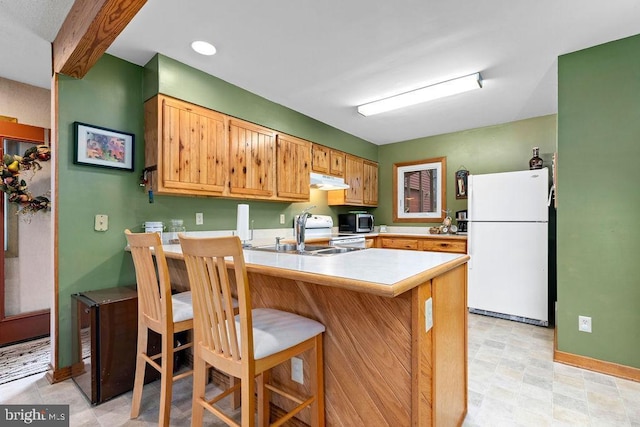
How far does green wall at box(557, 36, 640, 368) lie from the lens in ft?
7.14

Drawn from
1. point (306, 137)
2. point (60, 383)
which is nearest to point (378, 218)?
point (306, 137)

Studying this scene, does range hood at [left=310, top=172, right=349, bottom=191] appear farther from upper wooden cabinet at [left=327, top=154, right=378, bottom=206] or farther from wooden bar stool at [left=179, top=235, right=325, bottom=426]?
wooden bar stool at [left=179, top=235, right=325, bottom=426]

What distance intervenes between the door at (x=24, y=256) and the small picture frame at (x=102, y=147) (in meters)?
1.09

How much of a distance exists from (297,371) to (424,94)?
273 centimetres

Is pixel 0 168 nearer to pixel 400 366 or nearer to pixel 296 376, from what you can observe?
pixel 296 376

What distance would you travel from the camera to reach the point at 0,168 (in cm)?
258

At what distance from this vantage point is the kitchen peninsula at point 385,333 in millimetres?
1153

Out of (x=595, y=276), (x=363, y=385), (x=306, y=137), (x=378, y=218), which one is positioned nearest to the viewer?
(x=363, y=385)

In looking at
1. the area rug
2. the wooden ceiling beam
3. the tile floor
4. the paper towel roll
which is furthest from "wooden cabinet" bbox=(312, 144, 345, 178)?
the area rug

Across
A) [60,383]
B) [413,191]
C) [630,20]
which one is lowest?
[60,383]

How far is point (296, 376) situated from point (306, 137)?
2.88 meters

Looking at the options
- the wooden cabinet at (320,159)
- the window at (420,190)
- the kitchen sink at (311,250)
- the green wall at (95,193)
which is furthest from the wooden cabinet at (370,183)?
the green wall at (95,193)

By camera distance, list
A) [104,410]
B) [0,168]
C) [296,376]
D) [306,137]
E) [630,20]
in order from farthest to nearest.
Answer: [306,137]
[0,168]
[630,20]
[104,410]
[296,376]

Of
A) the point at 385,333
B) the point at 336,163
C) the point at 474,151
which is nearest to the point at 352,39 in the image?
the point at 385,333
